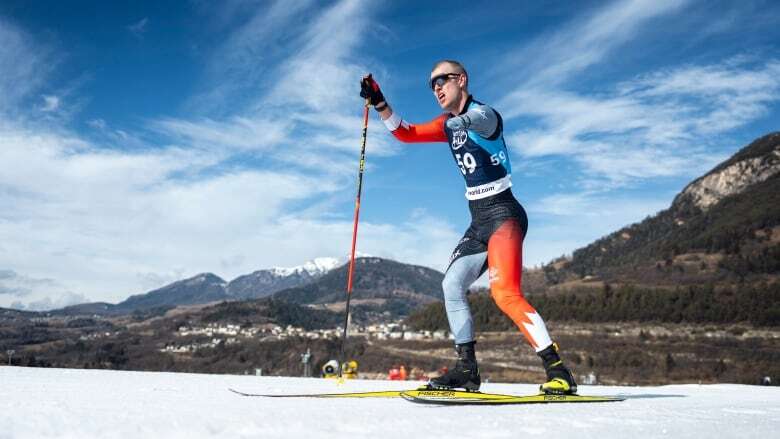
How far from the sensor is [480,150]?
5133 mm

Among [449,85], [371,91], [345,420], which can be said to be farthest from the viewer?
[371,91]

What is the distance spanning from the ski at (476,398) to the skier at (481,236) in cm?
21

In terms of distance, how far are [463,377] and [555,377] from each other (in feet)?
2.34

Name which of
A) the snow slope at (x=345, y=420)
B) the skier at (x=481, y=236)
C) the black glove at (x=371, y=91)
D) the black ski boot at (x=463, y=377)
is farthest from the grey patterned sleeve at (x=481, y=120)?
the snow slope at (x=345, y=420)

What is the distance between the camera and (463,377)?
4.70 metres

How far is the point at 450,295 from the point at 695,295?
82.8 m

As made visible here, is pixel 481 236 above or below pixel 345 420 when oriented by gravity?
above

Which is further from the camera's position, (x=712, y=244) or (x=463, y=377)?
(x=712, y=244)

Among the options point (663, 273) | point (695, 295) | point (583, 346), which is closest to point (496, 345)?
point (583, 346)

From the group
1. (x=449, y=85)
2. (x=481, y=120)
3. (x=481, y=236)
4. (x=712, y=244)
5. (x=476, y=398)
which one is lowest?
(x=476, y=398)

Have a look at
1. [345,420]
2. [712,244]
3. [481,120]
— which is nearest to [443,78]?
[481,120]

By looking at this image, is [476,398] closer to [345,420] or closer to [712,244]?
[345,420]

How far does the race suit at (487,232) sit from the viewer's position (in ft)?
15.8

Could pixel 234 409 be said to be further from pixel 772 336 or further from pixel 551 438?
pixel 772 336
